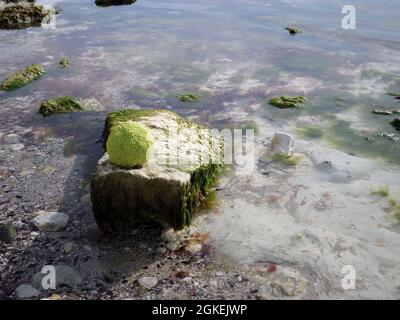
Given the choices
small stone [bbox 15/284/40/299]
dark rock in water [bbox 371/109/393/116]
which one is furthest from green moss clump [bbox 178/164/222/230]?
dark rock in water [bbox 371/109/393/116]

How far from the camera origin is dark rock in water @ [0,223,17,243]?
23.7 ft

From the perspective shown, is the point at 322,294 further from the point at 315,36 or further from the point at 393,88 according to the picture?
the point at 315,36

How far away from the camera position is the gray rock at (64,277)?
6.41 m

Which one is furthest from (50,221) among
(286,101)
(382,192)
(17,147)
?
(286,101)

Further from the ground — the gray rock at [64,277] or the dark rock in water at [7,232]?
the dark rock in water at [7,232]

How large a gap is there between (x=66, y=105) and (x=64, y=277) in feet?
21.8

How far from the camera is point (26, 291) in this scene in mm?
6289

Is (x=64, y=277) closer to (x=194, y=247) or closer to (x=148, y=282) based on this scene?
(x=148, y=282)

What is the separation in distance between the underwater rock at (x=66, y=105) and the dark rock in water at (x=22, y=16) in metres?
9.45

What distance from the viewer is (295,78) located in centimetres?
1432

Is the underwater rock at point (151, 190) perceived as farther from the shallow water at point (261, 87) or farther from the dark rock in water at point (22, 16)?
the dark rock in water at point (22, 16)

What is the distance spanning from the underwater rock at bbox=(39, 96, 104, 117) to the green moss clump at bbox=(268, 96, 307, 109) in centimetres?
483

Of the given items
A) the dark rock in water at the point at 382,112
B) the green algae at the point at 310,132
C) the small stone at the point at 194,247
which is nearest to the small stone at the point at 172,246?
the small stone at the point at 194,247

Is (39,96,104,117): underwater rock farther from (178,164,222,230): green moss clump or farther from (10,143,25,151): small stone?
(178,164,222,230): green moss clump
